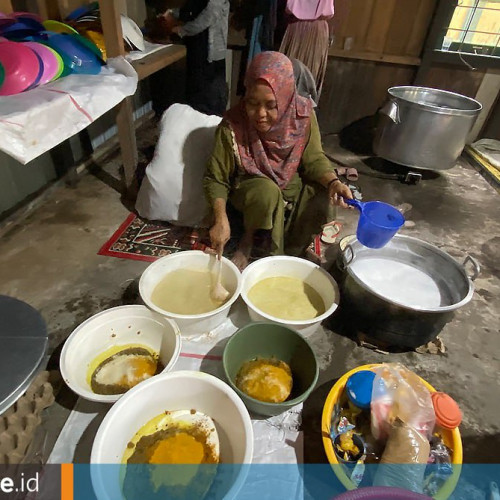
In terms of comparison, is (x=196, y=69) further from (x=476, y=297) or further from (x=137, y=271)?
(x=476, y=297)

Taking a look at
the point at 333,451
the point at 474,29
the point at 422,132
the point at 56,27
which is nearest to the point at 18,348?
the point at 333,451

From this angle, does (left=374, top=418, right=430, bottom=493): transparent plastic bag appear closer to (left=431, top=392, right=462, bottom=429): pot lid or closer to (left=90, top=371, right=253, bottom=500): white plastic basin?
(left=431, top=392, right=462, bottom=429): pot lid

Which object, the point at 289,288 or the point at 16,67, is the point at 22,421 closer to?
the point at 289,288

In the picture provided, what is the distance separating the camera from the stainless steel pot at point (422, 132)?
252 cm

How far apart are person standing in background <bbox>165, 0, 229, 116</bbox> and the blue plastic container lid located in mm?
2259

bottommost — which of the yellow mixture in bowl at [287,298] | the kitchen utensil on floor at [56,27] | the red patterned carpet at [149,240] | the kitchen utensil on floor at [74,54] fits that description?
the red patterned carpet at [149,240]

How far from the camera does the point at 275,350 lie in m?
1.32

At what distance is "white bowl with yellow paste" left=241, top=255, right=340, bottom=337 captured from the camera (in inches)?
57.4

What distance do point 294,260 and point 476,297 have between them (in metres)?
0.97

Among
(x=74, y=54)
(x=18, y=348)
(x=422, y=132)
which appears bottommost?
(x=422, y=132)

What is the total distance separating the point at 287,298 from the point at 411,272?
1.91ft

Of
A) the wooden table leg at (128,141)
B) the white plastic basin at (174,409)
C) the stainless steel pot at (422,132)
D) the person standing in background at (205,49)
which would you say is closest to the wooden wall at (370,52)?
the stainless steel pot at (422,132)

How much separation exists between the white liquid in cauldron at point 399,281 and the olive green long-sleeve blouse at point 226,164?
0.46 metres

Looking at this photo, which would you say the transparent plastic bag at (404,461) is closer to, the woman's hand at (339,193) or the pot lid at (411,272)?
the pot lid at (411,272)
